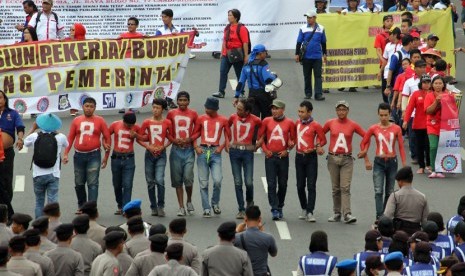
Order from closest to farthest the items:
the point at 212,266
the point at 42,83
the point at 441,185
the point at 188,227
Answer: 1. the point at 212,266
2. the point at 188,227
3. the point at 441,185
4. the point at 42,83

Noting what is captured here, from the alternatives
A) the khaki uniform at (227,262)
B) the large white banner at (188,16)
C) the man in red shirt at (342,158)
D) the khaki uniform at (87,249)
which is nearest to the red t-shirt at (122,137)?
the man in red shirt at (342,158)

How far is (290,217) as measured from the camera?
23.0m

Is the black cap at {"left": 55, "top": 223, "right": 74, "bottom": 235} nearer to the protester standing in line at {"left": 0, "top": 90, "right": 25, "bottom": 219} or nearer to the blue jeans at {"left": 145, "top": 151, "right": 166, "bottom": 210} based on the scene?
the protester standing in line at {"left": 0, "top": 90, "right": 25, "bottom": 219}

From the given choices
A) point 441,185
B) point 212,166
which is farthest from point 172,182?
point 441,185

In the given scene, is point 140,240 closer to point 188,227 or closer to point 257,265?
point 257,265

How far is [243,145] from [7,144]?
3.55 metres

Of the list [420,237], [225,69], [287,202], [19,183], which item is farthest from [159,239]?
[225,69]

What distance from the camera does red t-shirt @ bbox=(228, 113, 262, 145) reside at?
893 inches

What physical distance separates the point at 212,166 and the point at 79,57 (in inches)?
255

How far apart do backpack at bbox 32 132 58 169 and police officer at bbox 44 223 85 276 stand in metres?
5.40

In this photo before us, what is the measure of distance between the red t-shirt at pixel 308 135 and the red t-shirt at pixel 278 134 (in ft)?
0.35

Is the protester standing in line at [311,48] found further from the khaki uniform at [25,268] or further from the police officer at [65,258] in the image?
the khaki uniform at [25,268]

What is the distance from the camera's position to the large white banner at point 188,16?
33156 millimetres

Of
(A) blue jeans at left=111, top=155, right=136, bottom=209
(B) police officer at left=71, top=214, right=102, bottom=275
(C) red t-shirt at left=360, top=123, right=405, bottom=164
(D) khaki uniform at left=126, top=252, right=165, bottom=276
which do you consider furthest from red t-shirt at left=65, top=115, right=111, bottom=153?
(D) khaki uniform at left=126, top=252, right=165, bottom=276
